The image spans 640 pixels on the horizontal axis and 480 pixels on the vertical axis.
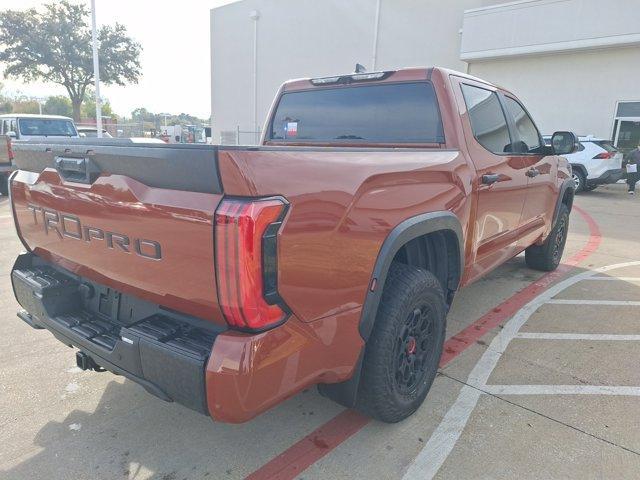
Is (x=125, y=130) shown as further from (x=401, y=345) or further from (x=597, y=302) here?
(x=401, y=345)

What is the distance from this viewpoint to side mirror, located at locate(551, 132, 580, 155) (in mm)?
4422

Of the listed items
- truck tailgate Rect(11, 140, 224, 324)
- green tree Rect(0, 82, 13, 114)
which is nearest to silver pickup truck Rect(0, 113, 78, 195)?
truck tailgate Rect(11, 140, 224, 324)

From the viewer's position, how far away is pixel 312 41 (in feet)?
81.3

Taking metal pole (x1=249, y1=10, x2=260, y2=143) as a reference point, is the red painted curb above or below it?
below

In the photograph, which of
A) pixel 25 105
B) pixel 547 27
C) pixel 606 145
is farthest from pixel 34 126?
pixel 25 105

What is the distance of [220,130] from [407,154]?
30.9 m

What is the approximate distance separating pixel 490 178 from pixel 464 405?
5.03 feet

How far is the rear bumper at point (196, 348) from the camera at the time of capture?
1639 millimetres

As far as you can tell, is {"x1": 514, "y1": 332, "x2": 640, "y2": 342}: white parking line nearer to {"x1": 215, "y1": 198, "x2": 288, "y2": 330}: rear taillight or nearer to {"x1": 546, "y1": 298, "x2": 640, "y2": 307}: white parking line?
{"x1": 546, "y1": 298, "x2": 640, "y2": 307}: white parking line

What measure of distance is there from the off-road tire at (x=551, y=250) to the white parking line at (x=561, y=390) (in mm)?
2588

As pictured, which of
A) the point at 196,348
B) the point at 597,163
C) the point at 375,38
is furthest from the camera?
the point at 375,38

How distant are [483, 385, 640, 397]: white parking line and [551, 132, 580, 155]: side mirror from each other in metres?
2.31

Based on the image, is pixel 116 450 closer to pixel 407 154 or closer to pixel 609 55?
pixel 407 154

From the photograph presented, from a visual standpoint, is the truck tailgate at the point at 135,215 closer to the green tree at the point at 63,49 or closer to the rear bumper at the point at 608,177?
the rear bumper at the point at 608,177
